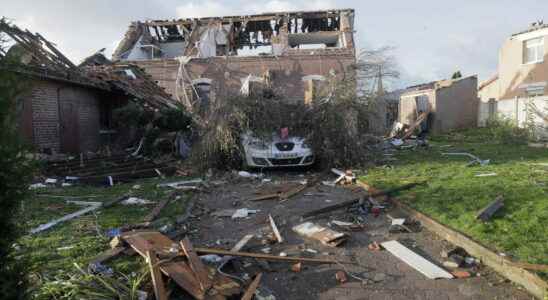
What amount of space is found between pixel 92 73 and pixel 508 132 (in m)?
17.3

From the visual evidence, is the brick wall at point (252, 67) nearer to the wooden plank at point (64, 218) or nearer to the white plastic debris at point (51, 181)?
the white plastic debris at point (51, 181)

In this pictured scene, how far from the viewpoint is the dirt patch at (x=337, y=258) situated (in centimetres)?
348

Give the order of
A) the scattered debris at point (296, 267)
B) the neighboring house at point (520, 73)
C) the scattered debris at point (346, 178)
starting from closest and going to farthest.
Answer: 1. the scattered debris at point (296, 267)
2. the scattered debris at point (346, 178)
3. the neighboring house at point (520, 73)

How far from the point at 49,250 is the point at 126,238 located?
940 millimetres

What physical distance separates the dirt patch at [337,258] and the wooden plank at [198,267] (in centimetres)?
42

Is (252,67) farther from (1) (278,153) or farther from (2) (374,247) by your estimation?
(2) (374,247)

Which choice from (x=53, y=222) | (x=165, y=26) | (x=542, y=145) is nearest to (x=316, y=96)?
(x=53, y=222)

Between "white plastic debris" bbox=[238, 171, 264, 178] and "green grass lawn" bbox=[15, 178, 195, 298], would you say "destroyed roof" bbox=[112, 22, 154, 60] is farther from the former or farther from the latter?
"green grass lawn" bbox=[15, 178, 195, 298]

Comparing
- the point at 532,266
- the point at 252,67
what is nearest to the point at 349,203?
the point at 532,266

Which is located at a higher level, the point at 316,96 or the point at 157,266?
the point at 316,96

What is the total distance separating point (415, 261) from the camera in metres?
4.10

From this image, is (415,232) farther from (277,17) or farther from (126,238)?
(277,17)

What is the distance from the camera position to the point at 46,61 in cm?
1184

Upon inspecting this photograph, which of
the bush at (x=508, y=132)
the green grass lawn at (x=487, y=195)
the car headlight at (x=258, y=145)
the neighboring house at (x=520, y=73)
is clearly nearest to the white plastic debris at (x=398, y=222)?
the green grass lawn at (x=487, y=195)
